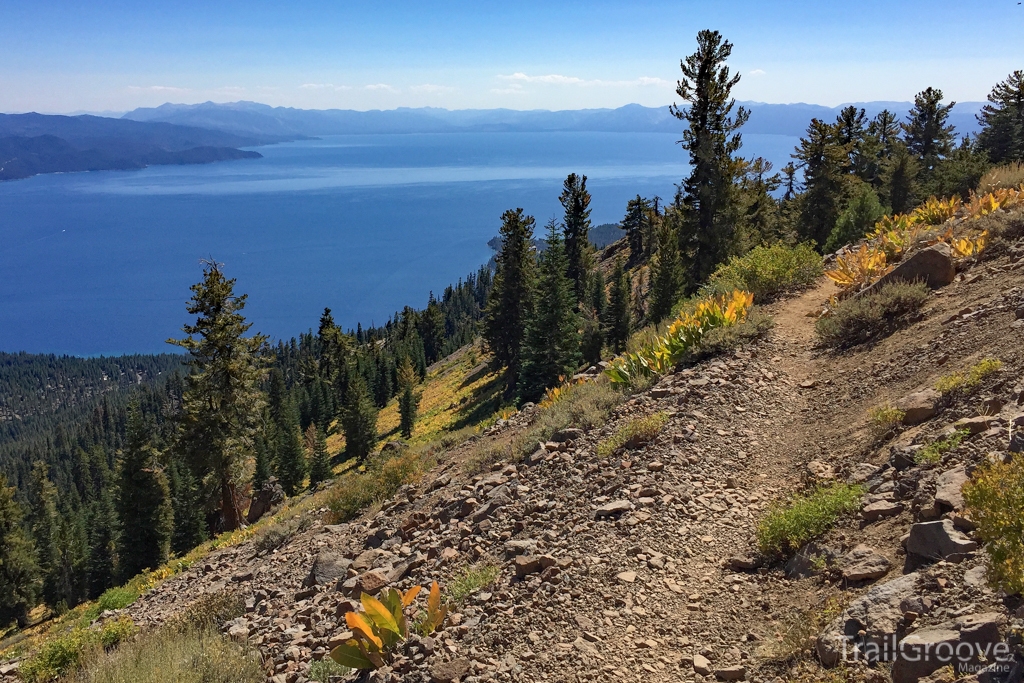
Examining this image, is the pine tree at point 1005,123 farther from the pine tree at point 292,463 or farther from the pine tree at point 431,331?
the pine tree at point 431,331

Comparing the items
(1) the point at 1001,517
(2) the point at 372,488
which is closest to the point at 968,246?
(1) the point at 1001,517

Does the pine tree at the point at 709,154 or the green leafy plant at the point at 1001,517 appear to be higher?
the pine tree at the point at 709,154

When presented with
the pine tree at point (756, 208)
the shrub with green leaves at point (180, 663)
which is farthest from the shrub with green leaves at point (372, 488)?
the pine tree at point (756, 208)

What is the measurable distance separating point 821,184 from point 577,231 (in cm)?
2965

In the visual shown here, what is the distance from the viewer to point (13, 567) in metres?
28.4

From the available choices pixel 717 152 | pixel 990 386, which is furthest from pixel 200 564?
pixel 717 152

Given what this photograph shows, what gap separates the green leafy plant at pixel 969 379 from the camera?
223 inches

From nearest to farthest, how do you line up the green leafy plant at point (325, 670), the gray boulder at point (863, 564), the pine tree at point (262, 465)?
the gray boulder at point (863, 564)
the green leafy plant at point (325, 670)
the pine tree at point (262, 465)

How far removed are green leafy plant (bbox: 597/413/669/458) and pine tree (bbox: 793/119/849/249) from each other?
90.3 feet

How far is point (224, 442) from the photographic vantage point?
21.4 m

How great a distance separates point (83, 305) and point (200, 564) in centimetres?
22177

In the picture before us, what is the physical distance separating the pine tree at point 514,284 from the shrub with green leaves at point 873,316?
2520 centimetres

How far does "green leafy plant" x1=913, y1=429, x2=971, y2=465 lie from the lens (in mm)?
4766

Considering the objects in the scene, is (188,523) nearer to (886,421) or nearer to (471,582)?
(471,582)
